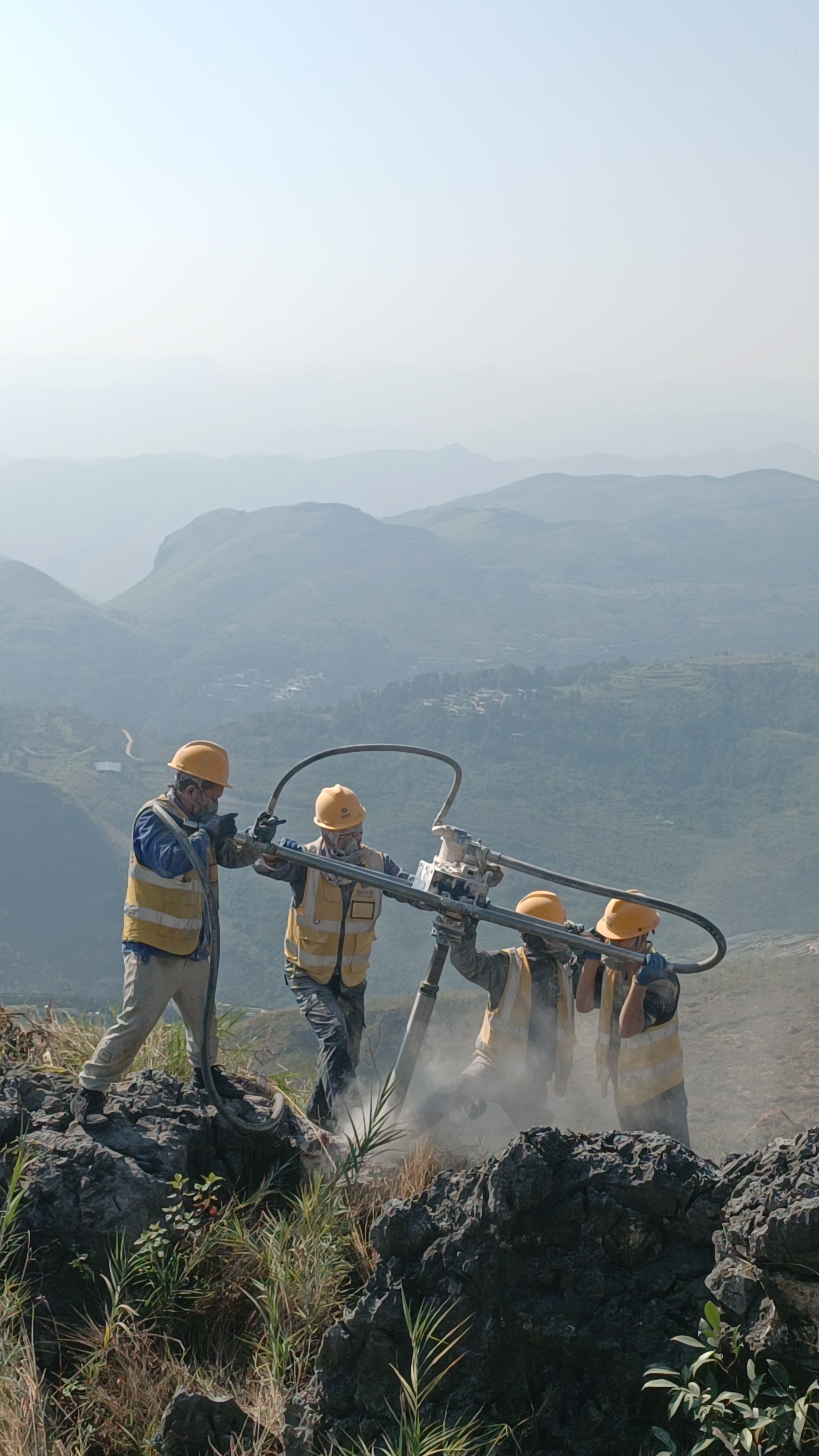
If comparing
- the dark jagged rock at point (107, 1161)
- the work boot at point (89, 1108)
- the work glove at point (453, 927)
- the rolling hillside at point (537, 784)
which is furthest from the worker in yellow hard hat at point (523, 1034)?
the rolling hillside at point (537, 784)

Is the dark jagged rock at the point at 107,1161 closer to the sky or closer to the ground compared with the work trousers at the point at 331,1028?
closer to the sky

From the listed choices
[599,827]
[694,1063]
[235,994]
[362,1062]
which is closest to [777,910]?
Result: [599,827]

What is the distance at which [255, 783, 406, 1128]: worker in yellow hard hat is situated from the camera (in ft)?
22.5

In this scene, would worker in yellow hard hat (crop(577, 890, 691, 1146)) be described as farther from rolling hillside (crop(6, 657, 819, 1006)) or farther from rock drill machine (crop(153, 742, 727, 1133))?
rolling hillside (crop(6, 657, 819, 1006))

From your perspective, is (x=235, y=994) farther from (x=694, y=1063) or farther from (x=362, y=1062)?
(x=362, y=1062)

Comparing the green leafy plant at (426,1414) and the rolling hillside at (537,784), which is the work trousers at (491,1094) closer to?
the green leafy plant at (426,1414)

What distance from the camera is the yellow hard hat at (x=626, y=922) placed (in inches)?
268

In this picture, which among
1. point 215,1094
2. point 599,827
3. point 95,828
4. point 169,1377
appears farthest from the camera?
point 599,827

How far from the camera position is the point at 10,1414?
12.5ft

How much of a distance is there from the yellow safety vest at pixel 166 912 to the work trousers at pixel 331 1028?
1.16 meters

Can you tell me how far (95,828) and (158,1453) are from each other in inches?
4851

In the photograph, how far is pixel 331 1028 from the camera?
21.9 feet

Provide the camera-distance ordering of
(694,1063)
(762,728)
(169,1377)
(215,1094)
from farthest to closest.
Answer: (762,728) → (694,1063) → (215,1094) → (169,1377)

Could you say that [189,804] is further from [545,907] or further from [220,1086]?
[545,907]
